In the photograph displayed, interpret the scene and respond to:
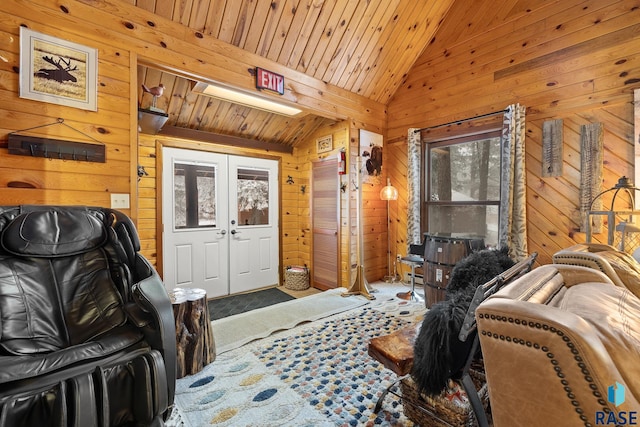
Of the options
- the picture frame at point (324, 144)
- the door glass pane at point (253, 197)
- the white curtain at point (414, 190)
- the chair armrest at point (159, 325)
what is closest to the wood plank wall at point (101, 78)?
the chair armrest at point (159, 325)

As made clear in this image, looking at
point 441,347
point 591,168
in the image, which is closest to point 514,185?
point 591,168

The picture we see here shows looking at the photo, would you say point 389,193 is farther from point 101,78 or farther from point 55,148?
point 55,148

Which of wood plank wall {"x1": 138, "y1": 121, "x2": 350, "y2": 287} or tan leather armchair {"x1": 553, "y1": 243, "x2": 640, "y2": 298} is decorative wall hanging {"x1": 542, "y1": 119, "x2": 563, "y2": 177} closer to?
tan leather armchair {"x1": 553, "y1": 243, "x2": 640, "y2": 298}

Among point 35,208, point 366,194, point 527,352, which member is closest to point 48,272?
point 35,208

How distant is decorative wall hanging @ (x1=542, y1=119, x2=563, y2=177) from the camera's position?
108 inches

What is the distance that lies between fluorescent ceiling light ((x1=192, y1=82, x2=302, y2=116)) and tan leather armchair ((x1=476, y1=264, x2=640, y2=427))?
296cm

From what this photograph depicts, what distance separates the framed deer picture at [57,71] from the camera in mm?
1795

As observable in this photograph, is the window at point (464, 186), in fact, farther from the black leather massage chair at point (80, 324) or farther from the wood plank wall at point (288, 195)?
the black leather massage chair at point (80, 324)

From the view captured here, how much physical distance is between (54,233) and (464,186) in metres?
3.93

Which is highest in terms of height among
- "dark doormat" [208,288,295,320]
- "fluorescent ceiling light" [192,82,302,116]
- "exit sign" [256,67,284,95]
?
"exit sign" [256,67,284,95]

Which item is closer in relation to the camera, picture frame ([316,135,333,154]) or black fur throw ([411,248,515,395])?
black fur throw ([411,248,515,395])

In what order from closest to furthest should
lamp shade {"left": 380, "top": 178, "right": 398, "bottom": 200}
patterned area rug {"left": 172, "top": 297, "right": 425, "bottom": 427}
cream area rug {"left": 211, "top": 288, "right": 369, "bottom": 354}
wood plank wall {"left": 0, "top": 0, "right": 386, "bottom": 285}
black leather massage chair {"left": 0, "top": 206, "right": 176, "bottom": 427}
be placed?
1. black leather massage chair {"left": 0, "top": 206, "right": 176, "bottom": 427}
2. patterned area rug {"left": 172, "top": 297, "right": 425, "bottom": 427}
3. wood plank wall {"left": 0, "top": 0, "right": 386, "bottom": 285}
4. cream area rug {"left": 211, "top": 288, "right": 369, "bottom": 354}
5. lamp shade {"left": 380, "top": 178, "right": 398, "bottom": 200}

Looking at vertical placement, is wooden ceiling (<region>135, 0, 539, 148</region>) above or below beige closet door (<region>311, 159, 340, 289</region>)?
above

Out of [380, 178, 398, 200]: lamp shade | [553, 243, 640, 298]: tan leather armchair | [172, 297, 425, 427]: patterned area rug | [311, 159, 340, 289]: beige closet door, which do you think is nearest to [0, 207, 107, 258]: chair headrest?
[172, 297, 425, 427]: patterned area rug
